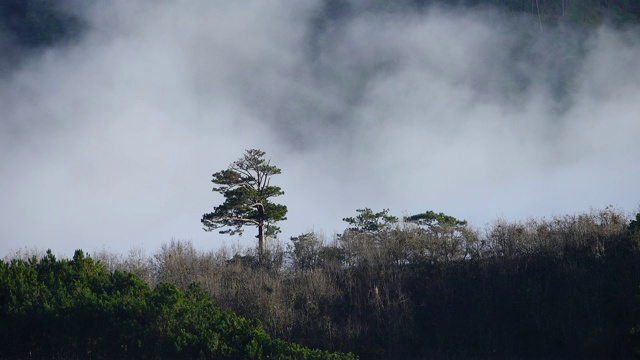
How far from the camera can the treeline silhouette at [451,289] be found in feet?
76.3

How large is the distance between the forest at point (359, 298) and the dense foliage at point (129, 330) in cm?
3

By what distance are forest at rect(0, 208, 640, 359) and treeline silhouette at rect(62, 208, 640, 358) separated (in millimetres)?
59

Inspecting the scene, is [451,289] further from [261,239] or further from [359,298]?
[261,239]

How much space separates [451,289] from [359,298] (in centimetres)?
412

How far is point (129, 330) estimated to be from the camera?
609 inches

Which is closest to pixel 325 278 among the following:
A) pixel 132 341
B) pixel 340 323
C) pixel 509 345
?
pixel 340 323

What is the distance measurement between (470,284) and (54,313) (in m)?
17.6

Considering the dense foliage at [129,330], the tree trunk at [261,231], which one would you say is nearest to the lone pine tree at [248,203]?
the tree trunk at [261,231]

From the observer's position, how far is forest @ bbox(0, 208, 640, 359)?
15742 mm

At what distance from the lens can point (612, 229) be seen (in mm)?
26047

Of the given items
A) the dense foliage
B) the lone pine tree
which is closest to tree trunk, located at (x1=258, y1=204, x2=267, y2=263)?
the lone pine tree

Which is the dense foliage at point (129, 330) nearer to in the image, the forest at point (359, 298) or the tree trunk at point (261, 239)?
the forest at point (359, 298)

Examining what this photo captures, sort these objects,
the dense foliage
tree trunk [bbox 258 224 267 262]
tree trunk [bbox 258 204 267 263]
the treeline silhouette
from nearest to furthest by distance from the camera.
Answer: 1. the dense foliage
2. the treeline silhouette
3. tree trunk [bbox 258 224 267 262]
4. tree trunk [bbox 258 204 267 263]

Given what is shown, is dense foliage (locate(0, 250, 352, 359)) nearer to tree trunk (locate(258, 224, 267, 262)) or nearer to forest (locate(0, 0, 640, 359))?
forest (locate(0, 0, 640, 359))
